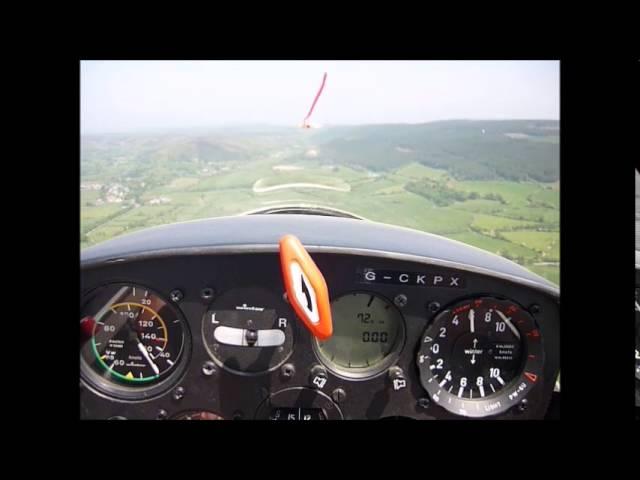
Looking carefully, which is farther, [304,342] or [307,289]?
[304,342]

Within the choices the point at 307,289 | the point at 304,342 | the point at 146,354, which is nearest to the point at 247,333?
the point at 304,342

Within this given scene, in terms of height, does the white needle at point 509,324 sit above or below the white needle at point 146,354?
above

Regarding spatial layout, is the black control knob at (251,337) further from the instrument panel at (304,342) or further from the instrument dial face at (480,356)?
the instrument dial face at (480,356)

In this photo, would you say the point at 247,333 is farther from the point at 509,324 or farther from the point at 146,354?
the point at 509,324

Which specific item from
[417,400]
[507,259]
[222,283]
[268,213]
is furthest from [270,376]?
[507,259]

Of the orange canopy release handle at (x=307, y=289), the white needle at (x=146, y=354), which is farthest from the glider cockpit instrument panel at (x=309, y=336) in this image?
the orange canopy release handle at (x=307, y=289)

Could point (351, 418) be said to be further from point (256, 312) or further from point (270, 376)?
point (256, 312)

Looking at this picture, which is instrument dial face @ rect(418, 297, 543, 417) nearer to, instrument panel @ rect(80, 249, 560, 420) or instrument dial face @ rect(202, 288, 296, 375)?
instrument panel @ rect(80, 249, 560, 420)
